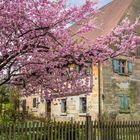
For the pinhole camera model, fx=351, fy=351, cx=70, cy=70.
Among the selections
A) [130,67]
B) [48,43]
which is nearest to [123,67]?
[130,67]

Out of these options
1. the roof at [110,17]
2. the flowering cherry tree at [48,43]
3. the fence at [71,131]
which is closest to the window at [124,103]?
the roof at [110,17]

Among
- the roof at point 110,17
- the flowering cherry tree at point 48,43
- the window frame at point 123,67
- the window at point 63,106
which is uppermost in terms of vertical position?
the roof at point 110,17

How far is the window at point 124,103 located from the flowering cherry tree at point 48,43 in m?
16.3

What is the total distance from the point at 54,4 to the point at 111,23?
66.2 feet

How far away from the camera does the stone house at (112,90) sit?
2569 centimetres

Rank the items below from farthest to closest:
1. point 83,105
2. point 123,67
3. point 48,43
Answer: point 123,67, point 83,105, point 48,43

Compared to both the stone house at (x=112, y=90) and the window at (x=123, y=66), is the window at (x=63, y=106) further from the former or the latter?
the window at (x=123, y=66)

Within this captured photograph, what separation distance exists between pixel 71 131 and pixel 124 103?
1708cm

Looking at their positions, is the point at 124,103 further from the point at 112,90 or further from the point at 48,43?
the point at 48,43

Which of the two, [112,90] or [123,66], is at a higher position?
[123,66]

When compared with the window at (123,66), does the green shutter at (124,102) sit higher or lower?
lower

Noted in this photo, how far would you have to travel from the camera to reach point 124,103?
88.3ft

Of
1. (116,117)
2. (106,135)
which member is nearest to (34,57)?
(106,135)

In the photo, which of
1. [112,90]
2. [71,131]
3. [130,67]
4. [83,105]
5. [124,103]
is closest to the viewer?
[71,131]
